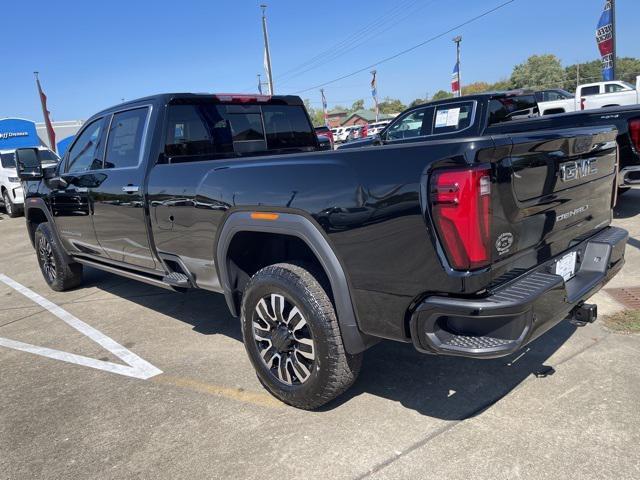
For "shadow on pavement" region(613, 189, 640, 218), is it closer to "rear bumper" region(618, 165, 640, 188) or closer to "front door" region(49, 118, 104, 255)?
"rear bumper" region(618, 165, 640, 188)

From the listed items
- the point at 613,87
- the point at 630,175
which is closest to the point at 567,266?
the point at 630,175

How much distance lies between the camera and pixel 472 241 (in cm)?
216

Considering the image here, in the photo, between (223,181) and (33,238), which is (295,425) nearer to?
(223,181)

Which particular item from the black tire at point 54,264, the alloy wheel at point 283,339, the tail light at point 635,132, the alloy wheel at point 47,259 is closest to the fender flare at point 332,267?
the alloy wheel at point 283,339

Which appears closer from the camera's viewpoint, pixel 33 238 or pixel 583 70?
pixel 33 238

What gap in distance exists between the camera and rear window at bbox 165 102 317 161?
13.4ft

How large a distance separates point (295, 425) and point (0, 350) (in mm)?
3076

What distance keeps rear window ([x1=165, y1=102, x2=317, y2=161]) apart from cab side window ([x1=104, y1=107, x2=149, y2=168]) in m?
0.30

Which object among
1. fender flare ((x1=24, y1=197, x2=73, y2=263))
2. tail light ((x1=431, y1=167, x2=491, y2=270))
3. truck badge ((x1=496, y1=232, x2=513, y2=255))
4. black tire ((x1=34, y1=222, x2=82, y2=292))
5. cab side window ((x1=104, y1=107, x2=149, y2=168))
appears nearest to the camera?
tail light ((x1=431, y1=167, x2=491, y2=270))

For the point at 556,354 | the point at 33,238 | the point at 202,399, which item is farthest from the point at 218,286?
the point at 33,238

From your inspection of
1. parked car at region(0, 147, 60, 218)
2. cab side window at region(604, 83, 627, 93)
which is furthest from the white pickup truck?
parked car at region(0, 147, 60, 218)

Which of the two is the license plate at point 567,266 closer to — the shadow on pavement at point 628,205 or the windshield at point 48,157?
the shadow on pavement at point 628,205

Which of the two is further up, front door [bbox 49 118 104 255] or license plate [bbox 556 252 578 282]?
front door [bbox 49 118 104 255]

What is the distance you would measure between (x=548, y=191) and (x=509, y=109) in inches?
219
